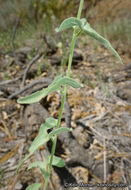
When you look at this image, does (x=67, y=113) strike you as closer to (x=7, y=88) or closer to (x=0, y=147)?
(x=0, y=147)

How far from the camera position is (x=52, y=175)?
3.08 feet

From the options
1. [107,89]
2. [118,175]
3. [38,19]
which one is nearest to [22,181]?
[118,175]

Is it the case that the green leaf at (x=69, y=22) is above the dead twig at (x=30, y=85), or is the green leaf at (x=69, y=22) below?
above

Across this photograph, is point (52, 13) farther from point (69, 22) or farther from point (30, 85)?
point (69, 22)

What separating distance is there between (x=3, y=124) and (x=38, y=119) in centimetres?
32

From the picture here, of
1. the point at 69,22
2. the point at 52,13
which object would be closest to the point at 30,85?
the point at 69,22

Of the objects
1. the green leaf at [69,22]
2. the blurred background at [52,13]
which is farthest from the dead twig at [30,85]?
the blurred background at [52,13]

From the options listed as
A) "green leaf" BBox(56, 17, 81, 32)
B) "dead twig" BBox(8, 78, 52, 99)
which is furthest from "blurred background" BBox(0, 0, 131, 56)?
"green leaf" BBox(56, 17, 81, 32)

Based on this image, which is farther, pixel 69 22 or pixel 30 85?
pixel 30 85

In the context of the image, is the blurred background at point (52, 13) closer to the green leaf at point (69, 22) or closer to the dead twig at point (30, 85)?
the dead twig at point (30, 85)

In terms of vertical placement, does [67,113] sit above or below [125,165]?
above

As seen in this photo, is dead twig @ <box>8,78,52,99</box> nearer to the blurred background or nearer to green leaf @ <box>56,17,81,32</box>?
green leaf @ <box>56,17,81,32</box>

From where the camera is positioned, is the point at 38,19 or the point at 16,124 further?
the point at 38,19

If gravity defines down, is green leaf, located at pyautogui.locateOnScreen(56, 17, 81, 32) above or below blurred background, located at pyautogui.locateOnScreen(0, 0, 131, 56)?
below
